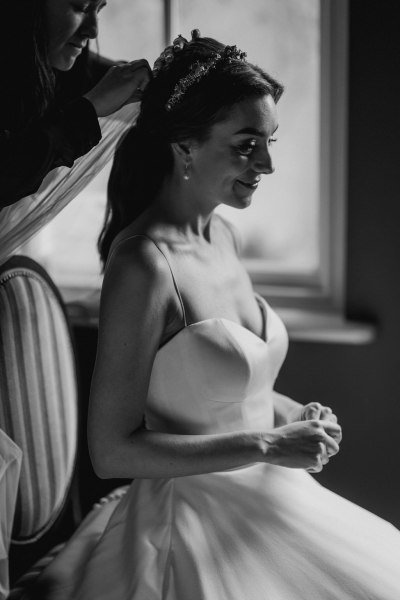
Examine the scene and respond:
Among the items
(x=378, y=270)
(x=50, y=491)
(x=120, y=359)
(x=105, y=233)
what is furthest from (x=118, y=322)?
(x=378, y=270)

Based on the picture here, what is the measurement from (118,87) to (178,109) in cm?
11

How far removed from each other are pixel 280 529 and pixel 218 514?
0.10m

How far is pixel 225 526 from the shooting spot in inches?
47.4

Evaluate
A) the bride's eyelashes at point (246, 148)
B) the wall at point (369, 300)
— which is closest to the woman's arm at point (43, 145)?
the bride's eyelashes at point (246, 148)

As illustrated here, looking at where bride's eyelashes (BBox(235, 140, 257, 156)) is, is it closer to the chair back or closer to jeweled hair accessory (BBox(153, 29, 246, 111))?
jeweled hair accessory (BBox(153, 29, 246, 111))

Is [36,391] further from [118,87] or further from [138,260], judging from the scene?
[118,87]

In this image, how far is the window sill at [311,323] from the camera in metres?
1.85

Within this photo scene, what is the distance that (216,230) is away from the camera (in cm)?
153

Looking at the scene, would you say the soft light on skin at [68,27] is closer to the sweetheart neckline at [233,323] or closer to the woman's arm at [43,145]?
the woman's arm at [43,145]

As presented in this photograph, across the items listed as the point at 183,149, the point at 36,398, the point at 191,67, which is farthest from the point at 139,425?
the point at 191,67

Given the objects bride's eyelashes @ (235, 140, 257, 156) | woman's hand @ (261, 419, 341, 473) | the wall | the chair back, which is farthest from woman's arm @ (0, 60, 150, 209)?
the wall

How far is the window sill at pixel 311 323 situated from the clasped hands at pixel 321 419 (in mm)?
474

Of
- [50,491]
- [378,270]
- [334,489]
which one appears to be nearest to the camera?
[50,491]

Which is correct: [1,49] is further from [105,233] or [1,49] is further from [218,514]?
[218,514]
